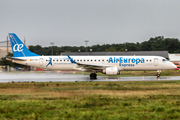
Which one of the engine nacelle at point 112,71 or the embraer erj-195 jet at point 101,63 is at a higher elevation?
the embraer erj-195 jet at point 101,63

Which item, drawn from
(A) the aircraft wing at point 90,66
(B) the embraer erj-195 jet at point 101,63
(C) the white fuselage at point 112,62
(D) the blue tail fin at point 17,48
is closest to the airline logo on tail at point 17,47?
(D) the blue tail fin at point 17,48

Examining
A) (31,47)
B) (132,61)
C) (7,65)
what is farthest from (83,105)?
(31,47)

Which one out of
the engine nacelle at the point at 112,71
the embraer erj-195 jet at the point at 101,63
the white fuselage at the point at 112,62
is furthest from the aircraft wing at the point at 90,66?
the engine nacelle at the point at 112,71

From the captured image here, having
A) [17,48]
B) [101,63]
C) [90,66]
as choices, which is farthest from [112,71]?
[17,48]

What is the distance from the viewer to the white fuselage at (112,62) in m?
27.3

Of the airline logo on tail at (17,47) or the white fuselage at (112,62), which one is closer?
the white fuselage at (112,62)

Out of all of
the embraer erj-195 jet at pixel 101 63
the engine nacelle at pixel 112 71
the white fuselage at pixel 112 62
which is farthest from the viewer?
the white fuselage at pixel 112 62

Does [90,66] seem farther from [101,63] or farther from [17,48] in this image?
[17,48]

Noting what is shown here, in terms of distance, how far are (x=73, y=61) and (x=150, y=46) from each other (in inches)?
3537

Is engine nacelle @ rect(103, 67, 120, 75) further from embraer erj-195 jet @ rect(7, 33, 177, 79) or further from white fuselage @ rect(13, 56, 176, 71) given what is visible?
white fuselage @ rect(13, 56, 176, 71)

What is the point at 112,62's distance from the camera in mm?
27312

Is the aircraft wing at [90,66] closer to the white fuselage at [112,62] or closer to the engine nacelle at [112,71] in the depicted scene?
the white fuselage at [112,62]

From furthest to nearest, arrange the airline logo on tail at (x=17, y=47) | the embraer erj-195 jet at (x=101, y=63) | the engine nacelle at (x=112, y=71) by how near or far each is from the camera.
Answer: the airline logo on tail at (x=17, y=47) → the embraer erj-195 jet at (x=101, y=63) → the engine nacelle at (x=112, y=71)

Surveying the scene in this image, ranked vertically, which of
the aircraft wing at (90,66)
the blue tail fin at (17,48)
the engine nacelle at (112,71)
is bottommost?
the engine nacelle at (112,71)
